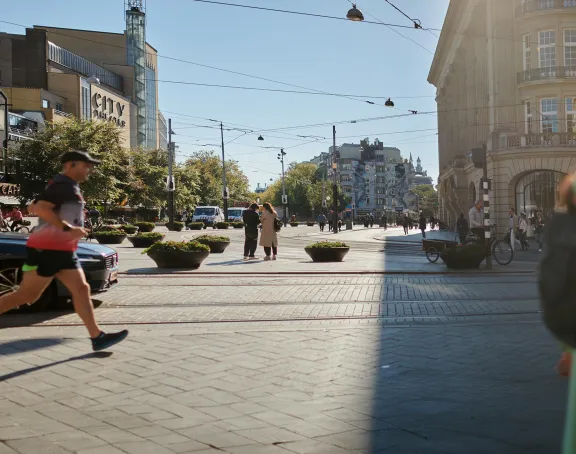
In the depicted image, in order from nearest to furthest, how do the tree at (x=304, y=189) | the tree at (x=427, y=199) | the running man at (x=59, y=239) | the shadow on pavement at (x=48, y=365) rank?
the shadow on pavement at (x=48, y=365), the running man at (x=59, y=239), the tree at (x=304, y=189), the tree at (x=427, y=199)

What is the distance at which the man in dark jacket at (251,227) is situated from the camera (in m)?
18.4

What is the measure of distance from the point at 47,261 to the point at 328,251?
1296 centimetres

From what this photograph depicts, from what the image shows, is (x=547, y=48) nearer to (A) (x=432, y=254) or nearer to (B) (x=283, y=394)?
(A) (x=432, y=254)

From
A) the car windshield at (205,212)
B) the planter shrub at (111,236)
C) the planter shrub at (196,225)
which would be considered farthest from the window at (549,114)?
the car windshield at (205,212)

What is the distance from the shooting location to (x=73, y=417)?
407cm

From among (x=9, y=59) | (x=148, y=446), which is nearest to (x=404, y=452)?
(x=148, y=446)

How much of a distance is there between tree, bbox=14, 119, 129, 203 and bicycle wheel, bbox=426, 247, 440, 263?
71.7 feet

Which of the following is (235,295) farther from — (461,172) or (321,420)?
(461,172)

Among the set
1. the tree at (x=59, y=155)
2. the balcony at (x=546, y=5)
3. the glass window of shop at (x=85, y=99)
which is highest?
the glass window of shop at (x=85, y=99)

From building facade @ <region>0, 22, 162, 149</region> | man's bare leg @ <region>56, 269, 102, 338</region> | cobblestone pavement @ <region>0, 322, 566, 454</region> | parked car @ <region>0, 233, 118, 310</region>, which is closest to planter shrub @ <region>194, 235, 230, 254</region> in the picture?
parked car @ <region>0, 233, 118, 310</region>

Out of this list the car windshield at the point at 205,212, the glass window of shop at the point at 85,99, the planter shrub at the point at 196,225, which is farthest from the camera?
the glass window of shop at the point at 85,99

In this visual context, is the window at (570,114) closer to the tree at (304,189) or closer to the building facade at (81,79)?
the building facade at (81,79)

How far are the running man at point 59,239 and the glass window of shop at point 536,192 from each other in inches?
1263

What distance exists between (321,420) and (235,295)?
22.0ft
